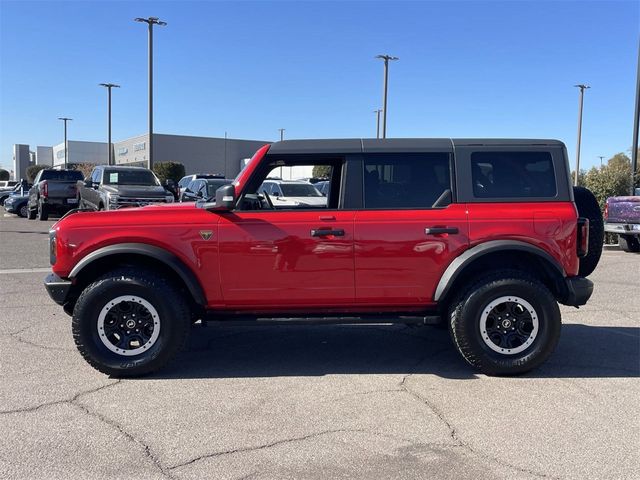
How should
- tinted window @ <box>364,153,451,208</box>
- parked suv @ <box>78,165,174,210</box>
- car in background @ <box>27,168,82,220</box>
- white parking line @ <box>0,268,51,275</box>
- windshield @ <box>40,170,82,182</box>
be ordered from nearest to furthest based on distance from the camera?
tinted window @ <box>364,153,451,208</box> < white parking line @ <box>0,268,51,275</box> < parked suv @ <box>78,165,174,210</box> < car in background @ <box>27,168,82,220</box> < windshield @ <box>40,170,82,182</box>

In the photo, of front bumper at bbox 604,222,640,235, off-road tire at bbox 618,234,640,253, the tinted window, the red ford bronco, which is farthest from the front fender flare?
off-road tire at bbox 618,234,640,253

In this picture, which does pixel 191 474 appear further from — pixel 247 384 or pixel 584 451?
pixel 584 451

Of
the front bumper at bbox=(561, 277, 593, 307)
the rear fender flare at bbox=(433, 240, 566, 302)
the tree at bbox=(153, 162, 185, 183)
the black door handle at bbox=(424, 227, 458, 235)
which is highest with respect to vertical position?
the tree at bbox=(153, 162, 185, 183)

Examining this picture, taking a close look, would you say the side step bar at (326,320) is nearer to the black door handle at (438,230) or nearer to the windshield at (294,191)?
the black door handle at (438,230)

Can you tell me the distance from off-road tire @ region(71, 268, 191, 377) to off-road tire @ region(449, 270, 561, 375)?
231 cm

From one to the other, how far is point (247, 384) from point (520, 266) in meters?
→ 2.55

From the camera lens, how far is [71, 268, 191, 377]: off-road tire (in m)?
4.74

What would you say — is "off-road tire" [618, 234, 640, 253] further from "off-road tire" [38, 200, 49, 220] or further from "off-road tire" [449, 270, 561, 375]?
"off-road tire" [38, 200, 49, 220]

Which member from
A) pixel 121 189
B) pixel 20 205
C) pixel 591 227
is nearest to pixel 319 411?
pixel 591 227

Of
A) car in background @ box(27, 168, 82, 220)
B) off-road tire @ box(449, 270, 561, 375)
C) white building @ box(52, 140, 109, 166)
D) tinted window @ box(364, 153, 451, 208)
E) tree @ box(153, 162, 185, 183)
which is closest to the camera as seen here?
off-road tire @ box(449, 270, 561, 375)

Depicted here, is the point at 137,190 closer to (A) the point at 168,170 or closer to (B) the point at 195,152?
(A) the point at 168,170

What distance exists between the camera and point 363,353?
5.58 m

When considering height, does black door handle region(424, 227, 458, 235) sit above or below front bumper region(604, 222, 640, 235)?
above

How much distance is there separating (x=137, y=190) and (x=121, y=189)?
43 centimetres
